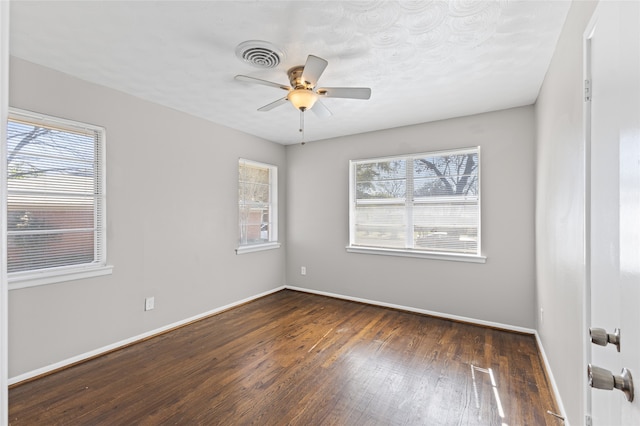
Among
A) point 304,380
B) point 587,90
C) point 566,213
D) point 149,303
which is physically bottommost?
point 304,380

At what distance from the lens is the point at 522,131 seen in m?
3.15

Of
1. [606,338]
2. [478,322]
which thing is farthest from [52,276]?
[478,322]

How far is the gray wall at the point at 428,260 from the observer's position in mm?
3168

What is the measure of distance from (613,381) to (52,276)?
3366 millimetres

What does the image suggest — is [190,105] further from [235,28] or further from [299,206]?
[299,206]

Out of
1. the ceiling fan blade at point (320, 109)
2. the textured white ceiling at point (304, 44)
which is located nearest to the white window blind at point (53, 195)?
the textured white ceiling at point (304, 44)

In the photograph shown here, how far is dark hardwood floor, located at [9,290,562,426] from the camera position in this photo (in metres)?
1.89

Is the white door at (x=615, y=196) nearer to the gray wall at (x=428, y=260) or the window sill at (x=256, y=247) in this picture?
the gray wall at (x=428, y=260)

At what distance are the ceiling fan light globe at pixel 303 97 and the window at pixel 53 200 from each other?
Answer: 6.14 feet

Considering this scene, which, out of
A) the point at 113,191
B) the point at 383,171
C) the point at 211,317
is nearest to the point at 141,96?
the point at 113,191

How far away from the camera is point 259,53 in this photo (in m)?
2.09

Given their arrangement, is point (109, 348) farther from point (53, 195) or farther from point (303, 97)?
point (303, 97)

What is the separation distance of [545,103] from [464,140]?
1063 millimetres

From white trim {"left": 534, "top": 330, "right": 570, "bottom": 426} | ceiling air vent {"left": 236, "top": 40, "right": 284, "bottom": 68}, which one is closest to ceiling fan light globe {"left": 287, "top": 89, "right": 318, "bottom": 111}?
ceiling air vent {"left": 236, "top": 40, "right": 284, "bottom": 68}
